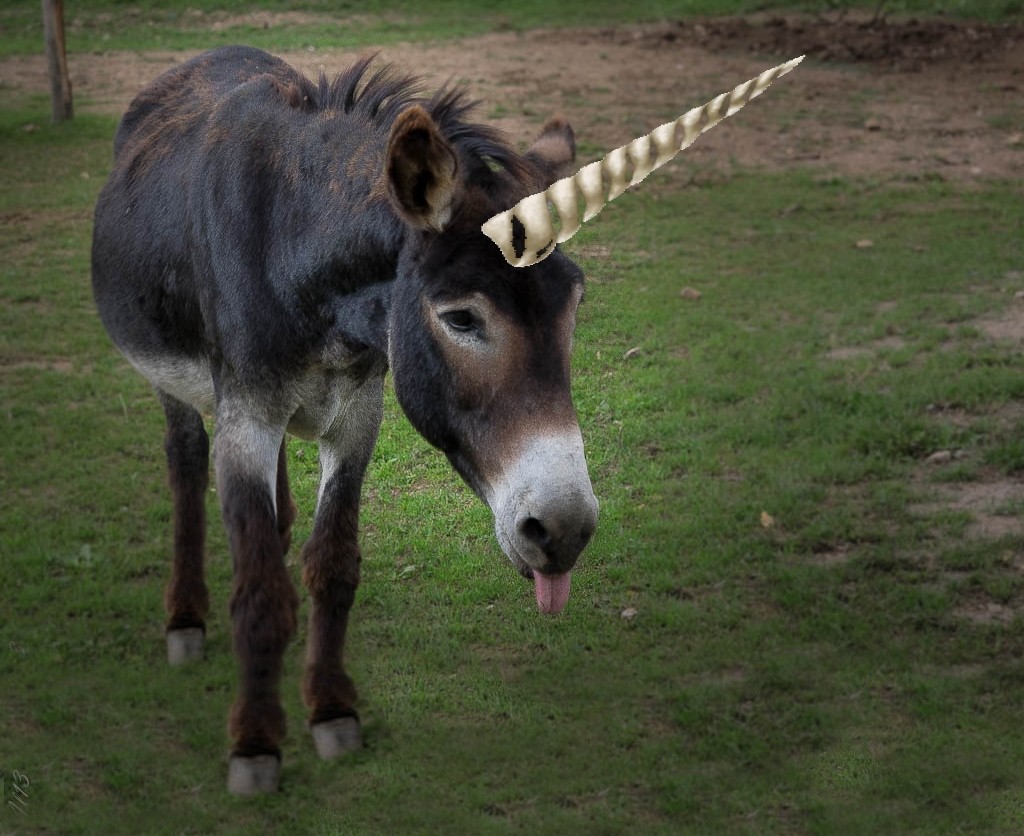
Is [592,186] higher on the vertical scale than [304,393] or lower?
higher

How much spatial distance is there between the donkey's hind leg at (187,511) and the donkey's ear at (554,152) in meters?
2.09

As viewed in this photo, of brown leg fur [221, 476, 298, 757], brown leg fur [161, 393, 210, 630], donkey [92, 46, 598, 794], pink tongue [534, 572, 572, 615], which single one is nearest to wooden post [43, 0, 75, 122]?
donkey [92, 46, 598, 794]

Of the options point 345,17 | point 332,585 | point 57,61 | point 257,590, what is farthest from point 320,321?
point 345,17

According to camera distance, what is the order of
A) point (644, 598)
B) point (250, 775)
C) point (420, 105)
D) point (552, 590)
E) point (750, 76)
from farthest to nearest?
point (750, 76) → point (644, 598) → point (250, 775) → point (420, 105) → point (552, 590)

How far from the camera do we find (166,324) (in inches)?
208

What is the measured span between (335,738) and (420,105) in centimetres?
231

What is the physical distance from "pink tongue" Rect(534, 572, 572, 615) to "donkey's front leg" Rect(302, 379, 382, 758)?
4.38 feet

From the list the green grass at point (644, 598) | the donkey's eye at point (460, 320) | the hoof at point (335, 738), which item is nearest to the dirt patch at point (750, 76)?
the green grass at point (644, 598)

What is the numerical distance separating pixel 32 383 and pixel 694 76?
9169 millimetres

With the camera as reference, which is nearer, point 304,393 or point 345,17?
point 304,393

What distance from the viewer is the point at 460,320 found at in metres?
3.89

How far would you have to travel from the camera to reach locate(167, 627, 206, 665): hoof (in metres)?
5.62

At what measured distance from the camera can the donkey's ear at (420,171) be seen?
3.70 metres

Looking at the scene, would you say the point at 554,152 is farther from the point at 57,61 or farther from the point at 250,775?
the point at 57,61
